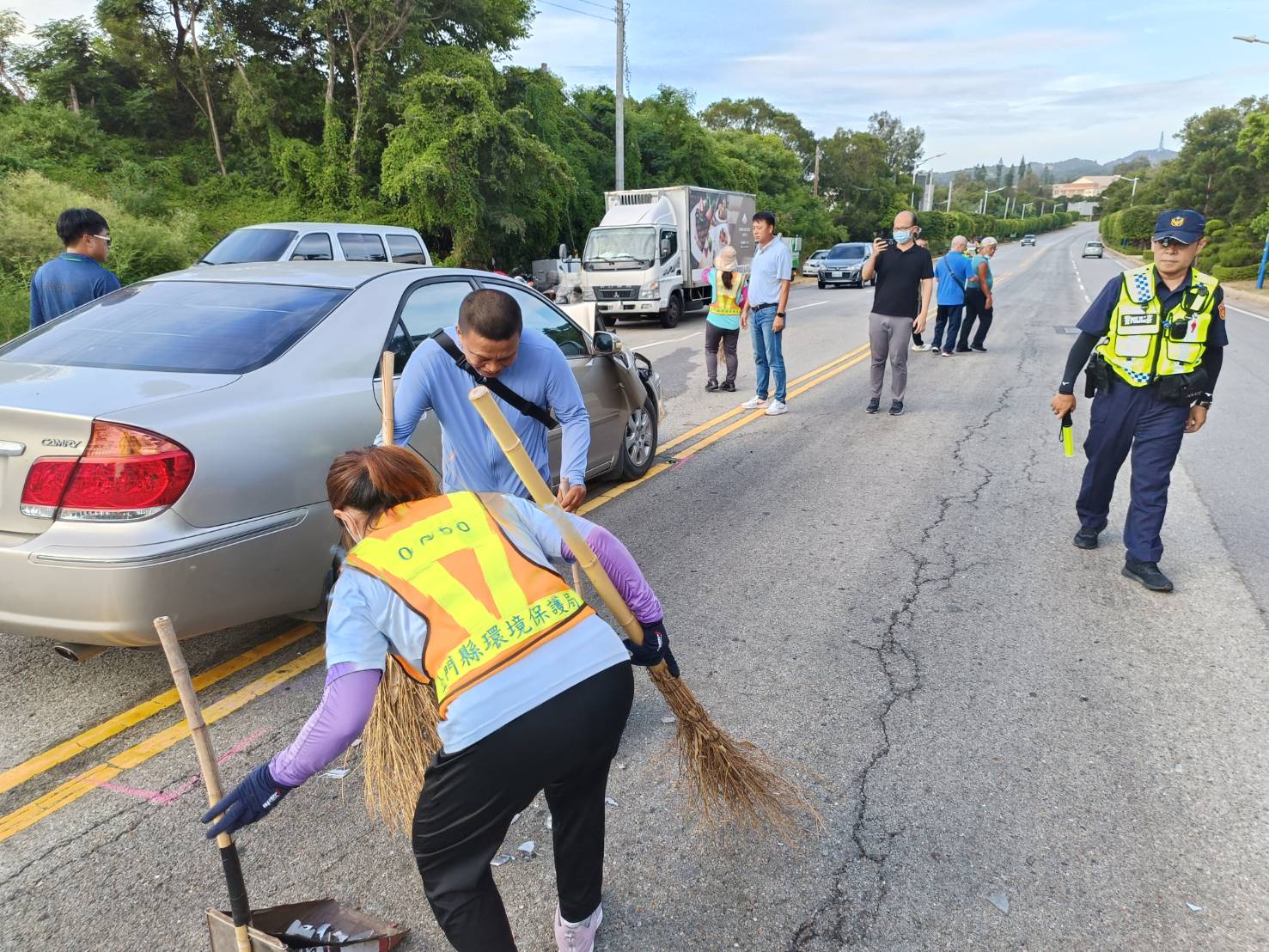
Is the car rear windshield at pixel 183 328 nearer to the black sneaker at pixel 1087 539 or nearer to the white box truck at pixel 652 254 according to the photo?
the black sneaker at pixel 1087 539

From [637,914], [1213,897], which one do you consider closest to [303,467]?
[637,914]

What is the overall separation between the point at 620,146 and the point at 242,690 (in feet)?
77.9

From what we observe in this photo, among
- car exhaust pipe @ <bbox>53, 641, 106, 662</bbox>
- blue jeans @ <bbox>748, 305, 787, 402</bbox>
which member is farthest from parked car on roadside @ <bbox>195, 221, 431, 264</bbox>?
car exhaust pipe @ <bbox>53, 641, 106, 662</bbox>

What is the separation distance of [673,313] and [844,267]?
46.8 feet

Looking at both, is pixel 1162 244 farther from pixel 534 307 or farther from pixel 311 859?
pixel 311 859

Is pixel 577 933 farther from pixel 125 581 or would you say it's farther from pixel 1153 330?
pixel 1153 330

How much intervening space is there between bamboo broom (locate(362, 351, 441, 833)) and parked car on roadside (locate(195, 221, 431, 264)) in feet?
31.0

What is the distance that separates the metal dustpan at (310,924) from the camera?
1948mm

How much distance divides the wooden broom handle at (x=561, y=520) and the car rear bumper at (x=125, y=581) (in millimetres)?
1478

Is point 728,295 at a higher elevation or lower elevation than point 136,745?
higher

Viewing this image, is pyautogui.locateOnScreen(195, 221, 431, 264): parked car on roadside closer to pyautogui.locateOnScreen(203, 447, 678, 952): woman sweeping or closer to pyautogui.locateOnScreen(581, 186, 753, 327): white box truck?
pyautogui.locateOnScreen(581, 186, 753, 327): white box truck

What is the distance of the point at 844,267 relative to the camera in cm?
2975

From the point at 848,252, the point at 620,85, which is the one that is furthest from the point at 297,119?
the point at 848,252

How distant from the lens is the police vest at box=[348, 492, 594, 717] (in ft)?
5.25
